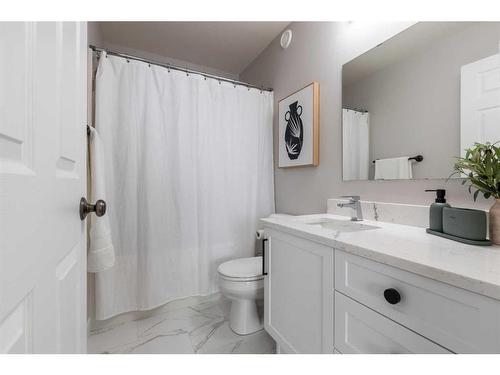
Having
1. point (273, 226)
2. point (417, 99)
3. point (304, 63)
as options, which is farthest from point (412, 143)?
point (304, 63)

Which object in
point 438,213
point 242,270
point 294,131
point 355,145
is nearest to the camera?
point 438,213

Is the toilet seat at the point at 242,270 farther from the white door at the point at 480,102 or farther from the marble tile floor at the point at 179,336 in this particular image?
the white door at the point at 480,102

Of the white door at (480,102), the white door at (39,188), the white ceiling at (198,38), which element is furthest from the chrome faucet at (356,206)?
the white ceiling at (198,38)

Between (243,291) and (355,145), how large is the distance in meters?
1.14

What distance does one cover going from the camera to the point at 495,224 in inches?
29.1

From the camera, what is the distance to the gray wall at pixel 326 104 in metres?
1.16

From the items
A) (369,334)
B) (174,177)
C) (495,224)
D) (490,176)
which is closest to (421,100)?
(490,176)

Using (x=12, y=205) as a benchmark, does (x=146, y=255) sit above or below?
below

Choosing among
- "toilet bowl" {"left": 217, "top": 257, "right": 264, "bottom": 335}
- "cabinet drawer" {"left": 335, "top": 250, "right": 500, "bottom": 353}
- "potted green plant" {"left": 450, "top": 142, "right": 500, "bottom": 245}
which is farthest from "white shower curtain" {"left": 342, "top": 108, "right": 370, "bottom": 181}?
"toilet bowl" {"left": 217, "top": 257, "right": 264, "bottom": 335}

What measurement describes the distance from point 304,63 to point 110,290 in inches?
83.4

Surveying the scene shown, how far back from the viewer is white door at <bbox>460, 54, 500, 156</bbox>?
2.84 feet

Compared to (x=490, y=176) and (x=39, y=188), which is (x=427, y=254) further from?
(x=39, y=188)

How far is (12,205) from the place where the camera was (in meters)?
0.30
